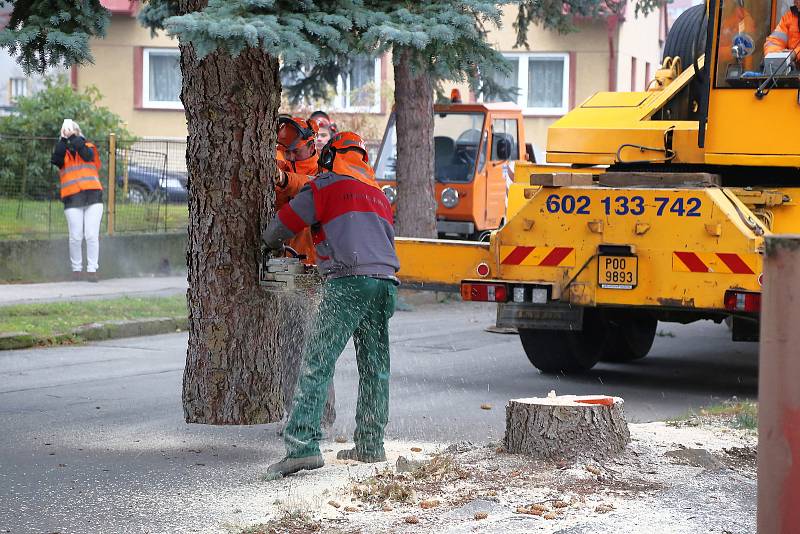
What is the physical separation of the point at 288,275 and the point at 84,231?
10.2 m

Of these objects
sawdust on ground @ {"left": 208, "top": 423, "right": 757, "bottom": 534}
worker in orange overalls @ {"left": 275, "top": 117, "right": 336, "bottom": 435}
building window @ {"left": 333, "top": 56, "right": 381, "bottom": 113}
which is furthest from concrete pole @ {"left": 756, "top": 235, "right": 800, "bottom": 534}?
building window @ {"left": 333, "top": 56, "right": 381, "bottom": 113}

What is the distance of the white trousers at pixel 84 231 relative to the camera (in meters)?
16.8

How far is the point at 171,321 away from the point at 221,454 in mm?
6455

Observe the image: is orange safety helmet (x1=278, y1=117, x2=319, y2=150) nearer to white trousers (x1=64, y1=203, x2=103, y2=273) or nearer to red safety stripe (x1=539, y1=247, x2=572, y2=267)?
red safety stripe (x1=539, y1=247, x2=572, y2=267)

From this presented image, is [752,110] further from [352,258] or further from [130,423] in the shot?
[130,423]

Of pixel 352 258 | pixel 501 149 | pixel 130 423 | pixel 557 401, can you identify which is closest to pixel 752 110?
pixel 557 401

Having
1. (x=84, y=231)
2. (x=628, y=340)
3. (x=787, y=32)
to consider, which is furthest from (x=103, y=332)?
(x=787, y=32)

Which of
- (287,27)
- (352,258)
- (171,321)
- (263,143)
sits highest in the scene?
(287,27)

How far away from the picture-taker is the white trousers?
1675 centimetres

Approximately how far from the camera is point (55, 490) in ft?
20.9

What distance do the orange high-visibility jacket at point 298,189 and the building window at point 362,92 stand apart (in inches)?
746

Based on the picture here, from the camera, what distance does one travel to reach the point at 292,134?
26.5 feet

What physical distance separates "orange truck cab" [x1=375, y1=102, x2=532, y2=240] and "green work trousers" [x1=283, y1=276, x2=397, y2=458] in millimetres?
11566

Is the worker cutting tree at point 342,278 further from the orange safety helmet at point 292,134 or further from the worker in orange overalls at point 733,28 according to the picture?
the worker in orange overalls at point 733,28
